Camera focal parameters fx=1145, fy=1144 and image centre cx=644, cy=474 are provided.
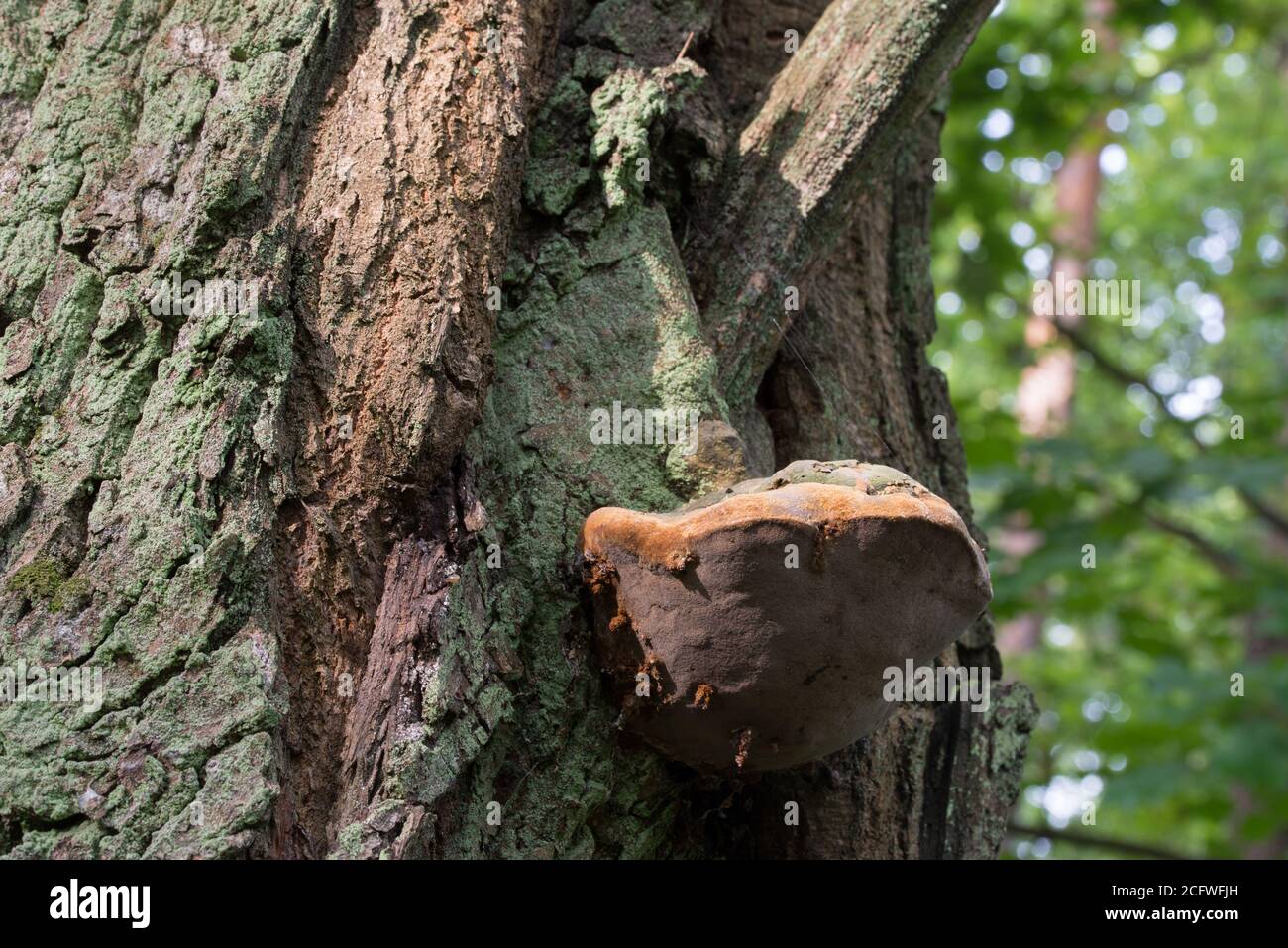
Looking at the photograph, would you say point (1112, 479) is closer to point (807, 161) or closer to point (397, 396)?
point (807, 161)

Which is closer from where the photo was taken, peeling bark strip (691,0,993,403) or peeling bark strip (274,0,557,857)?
peeling bark strip (274,0,557,857)

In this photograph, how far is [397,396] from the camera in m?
1.93

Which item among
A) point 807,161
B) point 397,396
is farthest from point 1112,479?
point 397,396

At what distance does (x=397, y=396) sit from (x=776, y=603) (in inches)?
28.4

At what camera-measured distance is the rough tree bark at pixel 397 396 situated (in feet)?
5.76

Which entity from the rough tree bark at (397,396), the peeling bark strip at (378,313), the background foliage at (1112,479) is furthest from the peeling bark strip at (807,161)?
the background foliage at (1112,479)

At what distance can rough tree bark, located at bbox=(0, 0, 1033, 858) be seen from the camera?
1.75 meters

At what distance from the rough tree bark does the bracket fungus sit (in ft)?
0.47

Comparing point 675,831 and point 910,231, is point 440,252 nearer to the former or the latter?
point 675,831

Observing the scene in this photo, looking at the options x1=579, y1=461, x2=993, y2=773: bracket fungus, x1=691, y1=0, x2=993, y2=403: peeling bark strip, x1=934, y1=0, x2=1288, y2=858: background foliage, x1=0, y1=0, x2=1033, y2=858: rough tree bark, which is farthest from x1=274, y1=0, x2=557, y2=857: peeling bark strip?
x1=934, y1=0, x2=1288, y2=858: background foliage

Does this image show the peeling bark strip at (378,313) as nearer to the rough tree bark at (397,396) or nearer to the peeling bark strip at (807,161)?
the rough tree bark at (397,396)

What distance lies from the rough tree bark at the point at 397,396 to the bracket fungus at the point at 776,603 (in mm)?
143

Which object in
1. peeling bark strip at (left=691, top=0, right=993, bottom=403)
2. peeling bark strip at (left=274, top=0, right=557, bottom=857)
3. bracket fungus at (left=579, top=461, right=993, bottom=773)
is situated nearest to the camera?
bracket fungus at (left=579, top=461, right=993, bottom=773)

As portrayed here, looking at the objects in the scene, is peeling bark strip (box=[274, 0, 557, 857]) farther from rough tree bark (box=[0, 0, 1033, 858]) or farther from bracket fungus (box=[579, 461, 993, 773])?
bracket fungus (box=[579, 461, 993, 773])
